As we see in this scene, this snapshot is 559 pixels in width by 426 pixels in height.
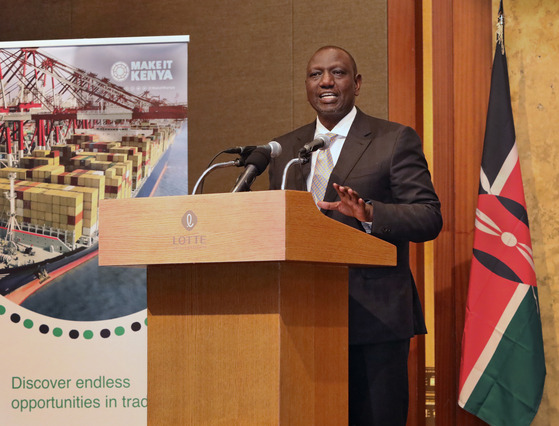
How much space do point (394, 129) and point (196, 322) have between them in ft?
3.76

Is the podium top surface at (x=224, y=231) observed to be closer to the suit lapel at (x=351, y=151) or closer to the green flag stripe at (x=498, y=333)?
the suit lapel at (x=351, y=151)

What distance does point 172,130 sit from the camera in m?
3.54

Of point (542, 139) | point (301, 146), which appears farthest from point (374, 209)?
point (542, 139)

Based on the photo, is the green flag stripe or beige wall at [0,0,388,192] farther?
beige wall at [0,0,388,192]

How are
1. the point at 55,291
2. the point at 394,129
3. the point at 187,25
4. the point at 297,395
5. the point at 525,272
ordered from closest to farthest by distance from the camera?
the point at 297,395, the point at 394,129, the point at 525,272, the point at 55,291, the point at 187,25

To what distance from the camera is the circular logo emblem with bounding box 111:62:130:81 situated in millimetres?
3594

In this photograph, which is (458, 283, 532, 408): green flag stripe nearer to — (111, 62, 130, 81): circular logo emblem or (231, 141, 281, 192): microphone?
(231, 141, 281, 192): microphone

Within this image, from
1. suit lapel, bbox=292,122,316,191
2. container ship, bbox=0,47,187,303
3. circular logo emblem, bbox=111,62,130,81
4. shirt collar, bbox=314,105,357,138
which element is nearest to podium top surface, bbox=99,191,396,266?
suit lapel, bbox=292,122,316,191

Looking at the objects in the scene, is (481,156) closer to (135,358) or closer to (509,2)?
(509,2)

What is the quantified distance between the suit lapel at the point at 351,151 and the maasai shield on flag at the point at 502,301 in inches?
38.7

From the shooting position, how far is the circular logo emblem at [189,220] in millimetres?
1721

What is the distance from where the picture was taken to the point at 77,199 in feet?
11.3

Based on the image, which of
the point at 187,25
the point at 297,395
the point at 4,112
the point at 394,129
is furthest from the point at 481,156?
the point at 4,112

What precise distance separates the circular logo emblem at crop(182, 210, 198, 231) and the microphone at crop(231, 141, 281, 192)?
23 centimetres
